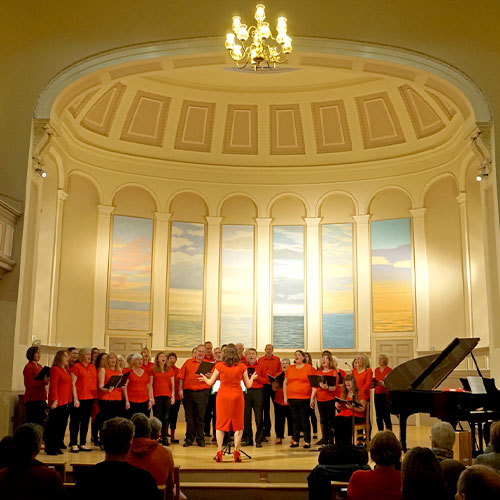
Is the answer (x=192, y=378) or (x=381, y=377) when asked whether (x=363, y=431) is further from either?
(x=192, y=378)

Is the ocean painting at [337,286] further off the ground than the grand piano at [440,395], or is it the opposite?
the ocean painting at [337,286]

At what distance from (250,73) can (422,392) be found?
8.80 metres

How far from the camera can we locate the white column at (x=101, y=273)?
46.2 ft

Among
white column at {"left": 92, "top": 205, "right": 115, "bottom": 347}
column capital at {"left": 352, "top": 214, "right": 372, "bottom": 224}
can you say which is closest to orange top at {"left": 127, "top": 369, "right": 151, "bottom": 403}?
white column at {"left": 92, "top": 205, "right": 115, "bottom": 347}

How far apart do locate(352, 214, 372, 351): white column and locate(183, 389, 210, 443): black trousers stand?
551 centimetres

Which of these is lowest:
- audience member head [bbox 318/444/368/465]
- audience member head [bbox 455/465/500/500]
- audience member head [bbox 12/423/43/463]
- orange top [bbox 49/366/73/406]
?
audience member head [bbox 318/444/368/465]

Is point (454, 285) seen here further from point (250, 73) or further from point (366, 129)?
point (250, 73)

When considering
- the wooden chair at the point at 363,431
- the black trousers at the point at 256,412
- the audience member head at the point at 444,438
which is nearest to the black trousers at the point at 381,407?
the wooden chair at the point at 363,431

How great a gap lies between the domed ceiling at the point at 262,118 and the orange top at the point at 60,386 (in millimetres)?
6249

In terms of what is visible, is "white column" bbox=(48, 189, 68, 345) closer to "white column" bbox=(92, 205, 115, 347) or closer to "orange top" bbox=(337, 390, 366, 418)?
"white column" bbox=(92, 205, 115, 347)

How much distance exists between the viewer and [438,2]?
10227mm

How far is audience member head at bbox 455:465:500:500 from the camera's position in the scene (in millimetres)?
3080

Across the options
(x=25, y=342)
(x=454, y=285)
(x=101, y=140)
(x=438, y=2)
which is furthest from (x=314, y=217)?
(x=25, y=342)

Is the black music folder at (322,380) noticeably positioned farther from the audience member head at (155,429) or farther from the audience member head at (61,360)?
the audience member head at (155,429)
